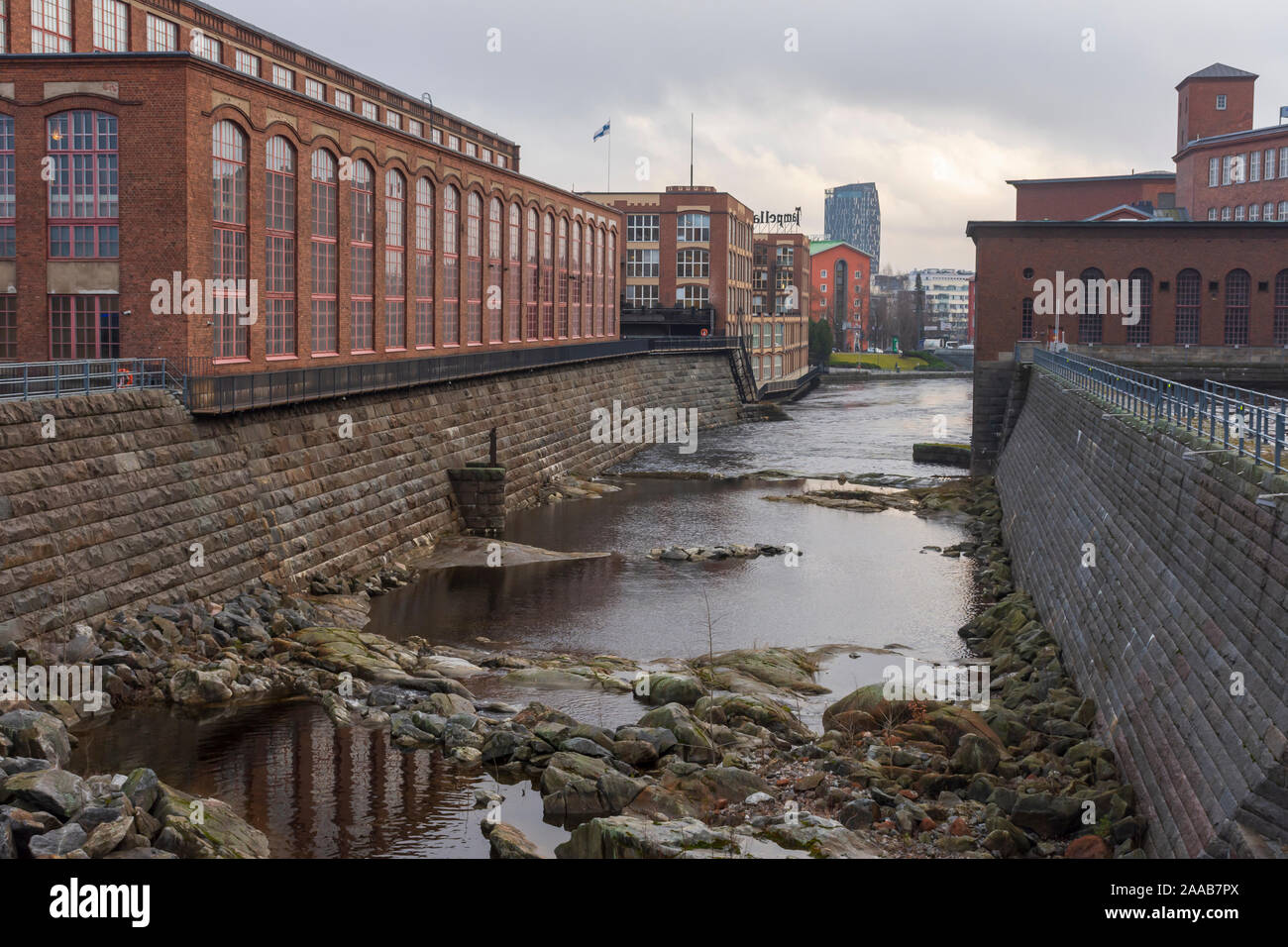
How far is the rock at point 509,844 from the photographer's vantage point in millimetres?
16203

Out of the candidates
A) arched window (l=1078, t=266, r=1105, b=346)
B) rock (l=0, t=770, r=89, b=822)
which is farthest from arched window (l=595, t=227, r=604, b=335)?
rock (l=0, t=770, r=89, b=822)

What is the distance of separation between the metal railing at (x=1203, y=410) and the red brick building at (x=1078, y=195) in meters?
56.6

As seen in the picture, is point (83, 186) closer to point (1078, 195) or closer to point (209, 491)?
point (209, 491)

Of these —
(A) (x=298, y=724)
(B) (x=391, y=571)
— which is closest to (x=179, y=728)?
(A) (x=298, y=724)

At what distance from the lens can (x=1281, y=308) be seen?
64.6 metres

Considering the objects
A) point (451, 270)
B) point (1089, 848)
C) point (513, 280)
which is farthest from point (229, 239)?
Result: point (513, 280)

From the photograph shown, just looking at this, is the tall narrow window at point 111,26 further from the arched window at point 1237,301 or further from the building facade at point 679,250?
the building facade at point 679,250

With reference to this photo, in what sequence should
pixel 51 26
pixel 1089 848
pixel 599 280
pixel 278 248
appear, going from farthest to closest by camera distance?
1. pixel 599 280
2. pixel 51 26
3. pixel 278 248
4. pixel 1089 848

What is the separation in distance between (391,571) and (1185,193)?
74.6 metres

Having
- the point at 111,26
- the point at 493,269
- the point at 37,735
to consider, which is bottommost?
the point at 37,735

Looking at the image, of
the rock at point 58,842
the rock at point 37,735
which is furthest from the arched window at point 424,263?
the rock at point 58,842

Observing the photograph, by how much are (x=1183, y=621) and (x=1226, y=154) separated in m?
79.4

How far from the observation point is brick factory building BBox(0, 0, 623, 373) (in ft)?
104

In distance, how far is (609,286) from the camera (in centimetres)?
8012
